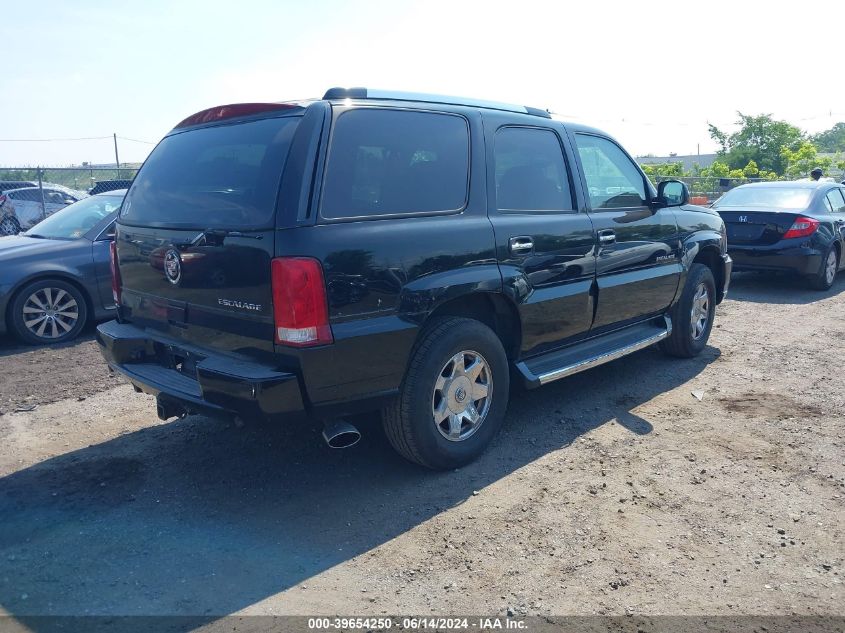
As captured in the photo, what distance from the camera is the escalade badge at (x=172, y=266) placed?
374 centimetres

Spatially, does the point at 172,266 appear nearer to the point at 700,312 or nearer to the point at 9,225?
the point at 700,312

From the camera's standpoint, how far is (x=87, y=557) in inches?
130

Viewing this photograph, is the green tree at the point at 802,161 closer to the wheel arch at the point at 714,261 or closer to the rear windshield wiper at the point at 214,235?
the wheel arch at the point at 714,261

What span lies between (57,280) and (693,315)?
6195mm

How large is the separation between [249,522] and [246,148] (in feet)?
6.25

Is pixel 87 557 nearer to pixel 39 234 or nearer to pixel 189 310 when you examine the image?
pixel 189 310

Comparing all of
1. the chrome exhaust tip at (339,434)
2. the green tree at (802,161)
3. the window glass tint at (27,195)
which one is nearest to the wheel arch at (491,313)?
the chrome exhaust tip at (339,434)

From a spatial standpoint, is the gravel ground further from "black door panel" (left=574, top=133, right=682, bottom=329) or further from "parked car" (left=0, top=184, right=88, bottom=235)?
"parked car" (left=0, top=184, right=88, bottom=235)

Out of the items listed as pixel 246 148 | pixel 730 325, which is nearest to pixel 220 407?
pixel 246 148

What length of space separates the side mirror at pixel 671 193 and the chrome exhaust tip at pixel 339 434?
3.39m

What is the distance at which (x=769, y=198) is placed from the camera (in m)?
10.4

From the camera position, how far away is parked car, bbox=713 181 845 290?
9.69 metres

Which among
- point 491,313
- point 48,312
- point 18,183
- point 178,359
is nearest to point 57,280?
point 48,312

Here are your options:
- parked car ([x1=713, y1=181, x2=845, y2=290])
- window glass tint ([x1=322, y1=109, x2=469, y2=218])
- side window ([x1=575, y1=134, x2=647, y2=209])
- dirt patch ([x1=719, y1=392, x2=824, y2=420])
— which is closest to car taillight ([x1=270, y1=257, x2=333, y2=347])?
window glass tint ([x1=322, y1=109, x2=469, y2=218])
